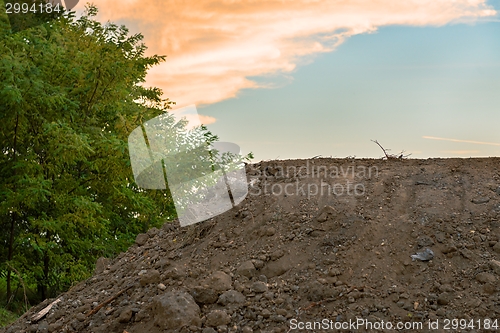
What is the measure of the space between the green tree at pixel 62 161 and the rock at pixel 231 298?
6.37 m

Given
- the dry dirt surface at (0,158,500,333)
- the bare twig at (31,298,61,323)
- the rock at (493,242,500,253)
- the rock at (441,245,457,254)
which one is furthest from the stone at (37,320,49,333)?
the rock at (493,242,500,253)

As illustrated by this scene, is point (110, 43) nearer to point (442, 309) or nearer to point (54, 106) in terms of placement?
point (54, 106)

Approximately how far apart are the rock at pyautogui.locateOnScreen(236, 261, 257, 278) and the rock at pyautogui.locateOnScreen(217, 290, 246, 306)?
24cm

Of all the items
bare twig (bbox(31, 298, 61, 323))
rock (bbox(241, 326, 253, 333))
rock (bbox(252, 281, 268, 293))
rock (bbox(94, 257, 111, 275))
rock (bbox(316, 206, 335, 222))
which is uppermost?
rock (bbox(316, 206, 335, 222))

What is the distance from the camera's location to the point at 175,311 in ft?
12.4

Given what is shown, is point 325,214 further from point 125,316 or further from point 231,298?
point 125,316

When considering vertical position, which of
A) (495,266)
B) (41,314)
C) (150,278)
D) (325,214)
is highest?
(325,214)

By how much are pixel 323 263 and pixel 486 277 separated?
1.26m

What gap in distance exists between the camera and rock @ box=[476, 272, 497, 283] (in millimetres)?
3803

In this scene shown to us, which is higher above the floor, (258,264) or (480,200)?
(480,200)

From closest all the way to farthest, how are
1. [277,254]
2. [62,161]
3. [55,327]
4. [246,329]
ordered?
[246,329]
[277,254]
[55,327]
[62,161]

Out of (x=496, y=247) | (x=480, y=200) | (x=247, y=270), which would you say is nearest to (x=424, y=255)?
(x=496, y=247)

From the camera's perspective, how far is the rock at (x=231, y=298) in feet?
12.5

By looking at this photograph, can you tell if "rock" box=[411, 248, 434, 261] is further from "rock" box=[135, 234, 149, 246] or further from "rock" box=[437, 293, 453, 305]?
"rock" box=[135, 234, 149, 246]
